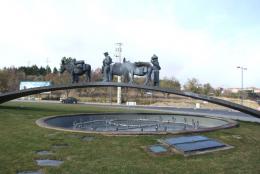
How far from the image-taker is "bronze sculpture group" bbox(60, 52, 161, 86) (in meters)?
20.2

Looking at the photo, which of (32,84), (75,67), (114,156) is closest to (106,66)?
(75,67)

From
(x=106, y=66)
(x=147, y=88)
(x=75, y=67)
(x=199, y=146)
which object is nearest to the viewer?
(x=199, y=146)

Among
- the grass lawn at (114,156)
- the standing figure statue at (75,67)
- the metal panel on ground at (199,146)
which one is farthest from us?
the standing figure statue at (75,67)

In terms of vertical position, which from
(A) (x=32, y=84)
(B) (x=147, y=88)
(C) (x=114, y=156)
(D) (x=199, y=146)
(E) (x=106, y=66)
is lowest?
(C) (x=114, y=156)

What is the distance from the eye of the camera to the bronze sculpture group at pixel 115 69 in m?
20.2

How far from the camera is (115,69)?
21500 millimetres

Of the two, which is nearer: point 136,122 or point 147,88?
point 147,88

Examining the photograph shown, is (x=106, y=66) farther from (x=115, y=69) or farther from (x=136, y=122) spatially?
(x=136, y=122)

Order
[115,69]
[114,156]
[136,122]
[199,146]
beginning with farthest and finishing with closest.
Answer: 1. [136,122]
2. [115,69]
3. [199,146]
4. [114,156]

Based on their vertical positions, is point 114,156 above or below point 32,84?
below

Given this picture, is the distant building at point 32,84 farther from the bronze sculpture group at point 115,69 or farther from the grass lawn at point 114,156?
the grass lawn at point 114,156

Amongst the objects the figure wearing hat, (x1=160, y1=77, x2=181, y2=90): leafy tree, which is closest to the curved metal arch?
the figure wearing hat

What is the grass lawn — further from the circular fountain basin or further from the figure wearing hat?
the figure wearing hat

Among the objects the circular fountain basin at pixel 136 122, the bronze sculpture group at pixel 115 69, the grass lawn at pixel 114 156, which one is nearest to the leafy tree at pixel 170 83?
the circular fountain basin at pixel 136 122
